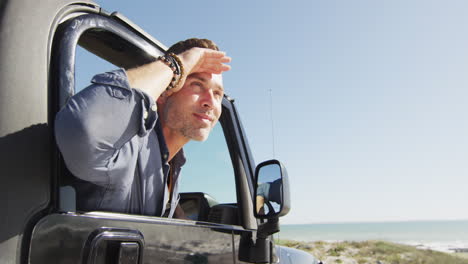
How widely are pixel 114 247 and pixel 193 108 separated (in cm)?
103

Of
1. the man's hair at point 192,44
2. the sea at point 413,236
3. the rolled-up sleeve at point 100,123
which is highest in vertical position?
the man's hair at point 192,44

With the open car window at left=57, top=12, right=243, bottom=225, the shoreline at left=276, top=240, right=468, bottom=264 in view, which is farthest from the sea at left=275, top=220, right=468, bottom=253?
the open car window at left=57, top=12, right=243, bottom=225

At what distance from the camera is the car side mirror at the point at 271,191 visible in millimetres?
1763

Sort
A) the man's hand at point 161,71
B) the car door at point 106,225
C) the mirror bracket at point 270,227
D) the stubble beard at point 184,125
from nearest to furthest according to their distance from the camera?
the car door at point 106,225, the man's hand at point 161,71, the mirror bracket at point 270,227, the stubble beard at point 184,125

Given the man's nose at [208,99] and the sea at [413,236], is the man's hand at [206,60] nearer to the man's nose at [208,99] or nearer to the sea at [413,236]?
the man's nose at [208,99]

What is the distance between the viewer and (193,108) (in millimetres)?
1954

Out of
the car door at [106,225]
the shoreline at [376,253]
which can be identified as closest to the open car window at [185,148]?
the car door at [106,225]

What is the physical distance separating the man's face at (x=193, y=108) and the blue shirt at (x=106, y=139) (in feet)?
1.91

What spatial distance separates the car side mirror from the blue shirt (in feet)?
2.14

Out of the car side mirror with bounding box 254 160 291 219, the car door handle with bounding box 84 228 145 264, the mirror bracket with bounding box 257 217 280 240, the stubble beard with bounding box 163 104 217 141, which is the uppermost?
the stubble beard with bounding box 163 104 217 141

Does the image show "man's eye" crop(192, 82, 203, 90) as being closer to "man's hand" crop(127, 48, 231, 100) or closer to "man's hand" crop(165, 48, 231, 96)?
"man's hand" crop(165, 48, 231, 96)

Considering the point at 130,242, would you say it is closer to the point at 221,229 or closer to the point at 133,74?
the point at 133,74

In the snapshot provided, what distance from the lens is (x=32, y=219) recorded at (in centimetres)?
89

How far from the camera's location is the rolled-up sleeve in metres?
0.99
